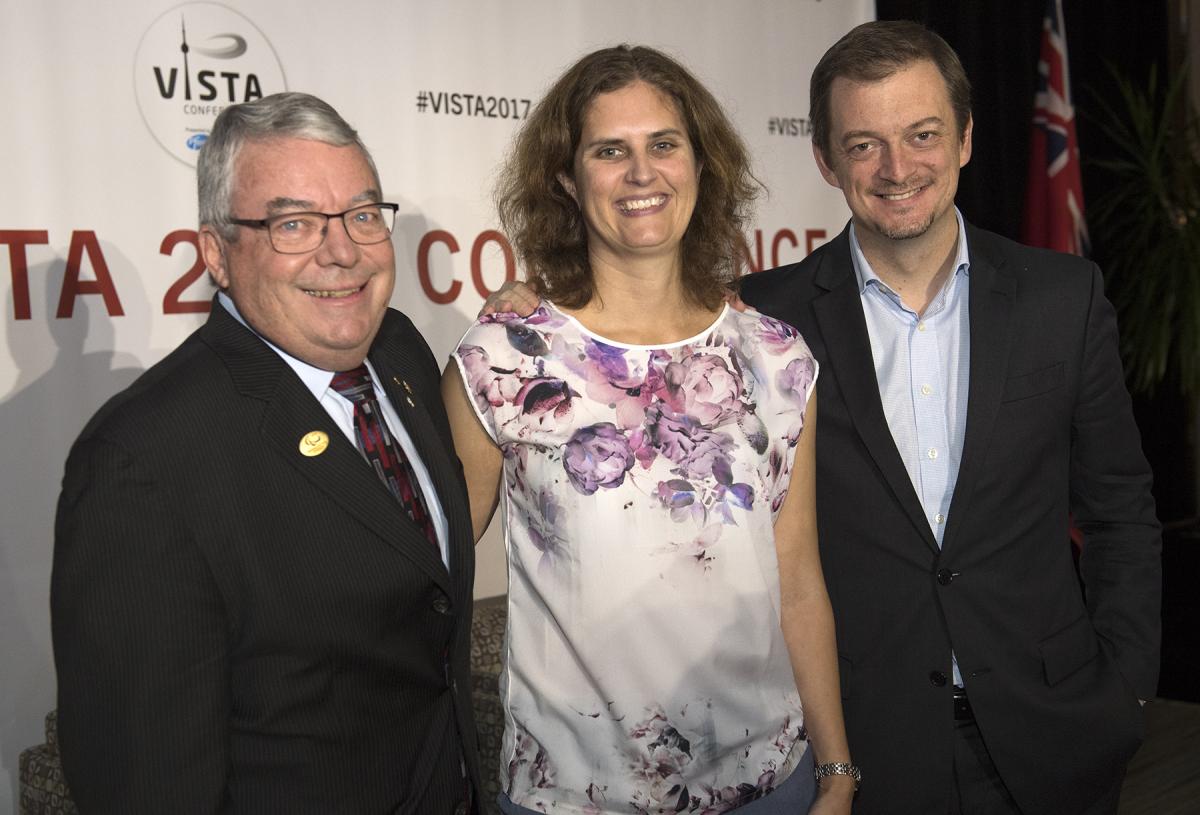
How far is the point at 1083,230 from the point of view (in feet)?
21.0

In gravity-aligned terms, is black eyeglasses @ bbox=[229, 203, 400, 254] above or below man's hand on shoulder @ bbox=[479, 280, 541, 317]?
above

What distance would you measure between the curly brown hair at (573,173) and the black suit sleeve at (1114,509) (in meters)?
0.70

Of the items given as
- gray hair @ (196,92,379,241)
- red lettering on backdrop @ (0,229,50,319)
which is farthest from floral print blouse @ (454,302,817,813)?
red lettering on backdrop @ (0,229,50,319)

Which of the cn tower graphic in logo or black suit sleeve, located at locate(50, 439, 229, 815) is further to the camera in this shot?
the cn tower graphic in logo

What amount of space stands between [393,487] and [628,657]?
446 mm

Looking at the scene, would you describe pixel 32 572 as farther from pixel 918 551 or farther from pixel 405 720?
pixel 918 551

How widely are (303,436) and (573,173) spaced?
0.76m

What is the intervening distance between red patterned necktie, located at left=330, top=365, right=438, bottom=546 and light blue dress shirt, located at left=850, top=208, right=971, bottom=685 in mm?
908

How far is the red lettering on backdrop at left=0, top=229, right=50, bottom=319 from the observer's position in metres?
3.21

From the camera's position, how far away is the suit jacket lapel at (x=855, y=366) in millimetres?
2094

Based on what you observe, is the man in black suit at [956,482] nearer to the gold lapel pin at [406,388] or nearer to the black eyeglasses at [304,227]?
the gold lapel pin at [406,388]

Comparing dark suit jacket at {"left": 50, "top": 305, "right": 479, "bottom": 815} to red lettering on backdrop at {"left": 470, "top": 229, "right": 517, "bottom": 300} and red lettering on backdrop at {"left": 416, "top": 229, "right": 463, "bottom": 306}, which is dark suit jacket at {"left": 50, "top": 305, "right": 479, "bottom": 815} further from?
red lettering on backdrop at {"left": 470, "top": 229, "right": 517, "bottom": 300}

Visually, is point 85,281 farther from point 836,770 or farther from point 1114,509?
point 1114,509

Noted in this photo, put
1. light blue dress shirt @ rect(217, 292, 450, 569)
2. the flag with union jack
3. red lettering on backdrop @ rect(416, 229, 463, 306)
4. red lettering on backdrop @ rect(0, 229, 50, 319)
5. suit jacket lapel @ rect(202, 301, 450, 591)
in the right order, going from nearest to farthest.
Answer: suit jacket lapel @ rect(202, 301, 450, 591)
light blue dress shirt @ rect(217, 292, 450, 569)
red lettering on backdrop @ rect(0, 229, 50, 319)
red lettering on backdrop @ rect(416, 229, 463, 306)
the flag with union jack
